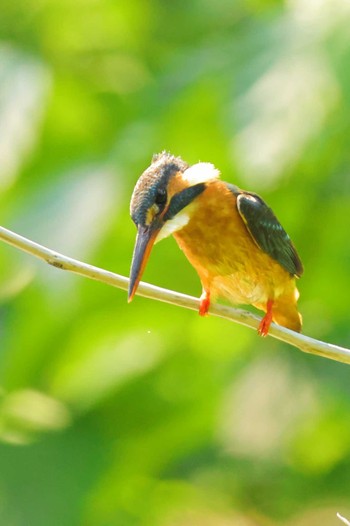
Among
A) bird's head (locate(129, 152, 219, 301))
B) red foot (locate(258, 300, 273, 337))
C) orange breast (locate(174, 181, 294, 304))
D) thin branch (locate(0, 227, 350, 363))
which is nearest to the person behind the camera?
thin branch (locate(0, 227, 350, 363))

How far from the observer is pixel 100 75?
4.89 metres

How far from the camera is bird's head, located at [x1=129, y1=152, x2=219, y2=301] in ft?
10.2

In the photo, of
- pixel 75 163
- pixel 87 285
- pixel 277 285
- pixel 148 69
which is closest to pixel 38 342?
pixel 87 285

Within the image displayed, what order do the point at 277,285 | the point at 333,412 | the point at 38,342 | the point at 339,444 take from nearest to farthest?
1. the point at 277,285
2. the point at 38,342
3. the point at 333,412
4. the point at 339,444

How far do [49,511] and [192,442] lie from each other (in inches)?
25.1

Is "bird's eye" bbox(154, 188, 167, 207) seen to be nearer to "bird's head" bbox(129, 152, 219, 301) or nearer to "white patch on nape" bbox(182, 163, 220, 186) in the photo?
"bird's head" bbox(129, 152, 219, 301)

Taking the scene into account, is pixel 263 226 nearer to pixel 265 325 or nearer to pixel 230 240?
pixel 230 240

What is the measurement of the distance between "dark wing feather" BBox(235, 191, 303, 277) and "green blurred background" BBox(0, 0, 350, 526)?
0.20 ft

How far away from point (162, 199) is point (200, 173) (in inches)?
13.9

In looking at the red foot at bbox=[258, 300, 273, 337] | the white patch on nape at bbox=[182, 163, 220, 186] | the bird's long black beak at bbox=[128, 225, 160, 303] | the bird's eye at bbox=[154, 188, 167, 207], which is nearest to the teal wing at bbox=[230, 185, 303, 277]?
the white patch on nape at bbox=[182, 163, 220, 186]

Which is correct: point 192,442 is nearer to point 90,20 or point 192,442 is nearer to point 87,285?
point 87,285

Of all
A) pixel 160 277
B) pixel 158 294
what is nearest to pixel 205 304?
pixel 158 294

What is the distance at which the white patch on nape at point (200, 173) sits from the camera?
3486 millimetres

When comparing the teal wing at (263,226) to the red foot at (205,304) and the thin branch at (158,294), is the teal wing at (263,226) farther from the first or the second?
the thin branch at (158,294)
